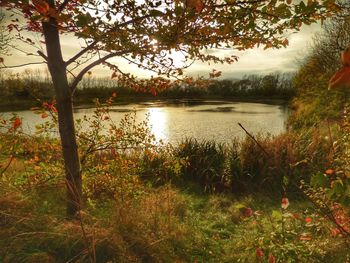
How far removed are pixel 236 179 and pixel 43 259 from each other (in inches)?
169

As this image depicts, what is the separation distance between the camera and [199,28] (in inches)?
95.9

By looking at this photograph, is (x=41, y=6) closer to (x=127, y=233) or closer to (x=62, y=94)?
(x=62, y=94)

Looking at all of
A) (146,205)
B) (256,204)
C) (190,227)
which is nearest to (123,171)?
(146,205)

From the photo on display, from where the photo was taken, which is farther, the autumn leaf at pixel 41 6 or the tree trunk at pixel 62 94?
the tree trunk at pixel 62 94

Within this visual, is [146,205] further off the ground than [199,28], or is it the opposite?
[199,28]

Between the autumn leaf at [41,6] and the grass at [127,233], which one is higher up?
the autumn leaf at [41,6]

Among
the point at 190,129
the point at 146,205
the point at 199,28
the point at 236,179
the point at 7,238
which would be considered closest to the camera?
the point at 199,28

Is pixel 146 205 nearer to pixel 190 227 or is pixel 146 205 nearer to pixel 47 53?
pixel 190 227

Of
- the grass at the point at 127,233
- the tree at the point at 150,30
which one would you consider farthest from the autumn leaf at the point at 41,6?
the grass at the point at 127,233

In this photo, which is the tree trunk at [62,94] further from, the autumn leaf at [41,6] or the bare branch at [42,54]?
the autumn leaf at [41,6]

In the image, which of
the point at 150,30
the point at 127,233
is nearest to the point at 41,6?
the point at 150,30

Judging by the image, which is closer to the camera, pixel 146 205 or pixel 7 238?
pixel 7 238

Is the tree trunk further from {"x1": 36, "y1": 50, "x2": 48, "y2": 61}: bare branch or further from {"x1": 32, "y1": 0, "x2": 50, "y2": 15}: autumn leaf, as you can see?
{"x1": 32, "y1": 0, "x2": 50, "y2": 15}: autumn leaf

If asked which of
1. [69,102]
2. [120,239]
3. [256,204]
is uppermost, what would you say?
[69,102]
